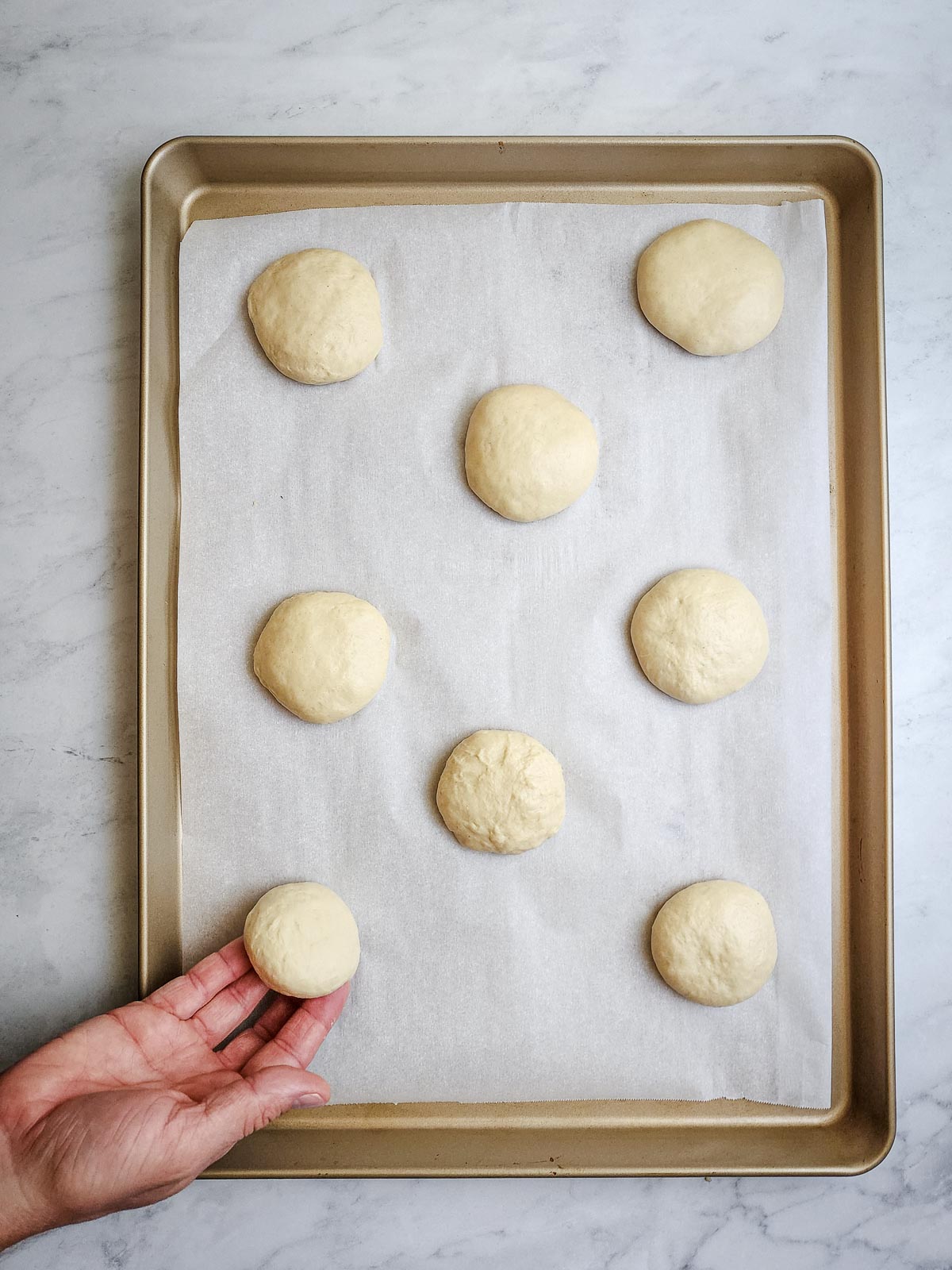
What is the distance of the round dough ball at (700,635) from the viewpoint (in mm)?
1188

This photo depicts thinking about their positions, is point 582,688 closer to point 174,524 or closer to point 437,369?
point 437,369

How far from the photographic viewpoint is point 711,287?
3.99 feet

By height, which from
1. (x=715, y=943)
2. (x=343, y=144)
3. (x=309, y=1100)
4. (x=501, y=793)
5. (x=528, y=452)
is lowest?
(x=309, y=1100)

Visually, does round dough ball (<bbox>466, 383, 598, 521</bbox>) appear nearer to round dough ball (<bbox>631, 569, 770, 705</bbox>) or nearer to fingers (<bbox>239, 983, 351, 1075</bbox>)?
round dough ball (<bbox>631, 569, 770, 705</bbox>)

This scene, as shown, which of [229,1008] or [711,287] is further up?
[711,287]

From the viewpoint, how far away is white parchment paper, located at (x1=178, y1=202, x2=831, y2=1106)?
1.22m

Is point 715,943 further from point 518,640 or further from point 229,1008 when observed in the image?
point 229,1008

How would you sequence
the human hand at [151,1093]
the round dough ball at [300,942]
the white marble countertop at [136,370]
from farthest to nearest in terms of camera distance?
the white marble countertop at [136,370] < the round dough ball at [300,942] < the human hand at [151,1093]

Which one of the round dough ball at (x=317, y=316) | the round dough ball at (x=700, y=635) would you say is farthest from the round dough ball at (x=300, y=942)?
the round dough ball at (x=317, y=316)

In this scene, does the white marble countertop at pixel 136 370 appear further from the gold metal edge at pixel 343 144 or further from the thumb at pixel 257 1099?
the thumb at pixel 257 1099

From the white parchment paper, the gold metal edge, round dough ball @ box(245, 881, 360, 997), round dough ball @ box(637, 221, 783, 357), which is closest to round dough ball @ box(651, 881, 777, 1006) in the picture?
the white parchment paper

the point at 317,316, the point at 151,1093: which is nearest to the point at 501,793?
the point at 151,1093

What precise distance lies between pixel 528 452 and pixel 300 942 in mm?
731

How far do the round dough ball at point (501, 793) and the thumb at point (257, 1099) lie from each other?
1.18 ft
